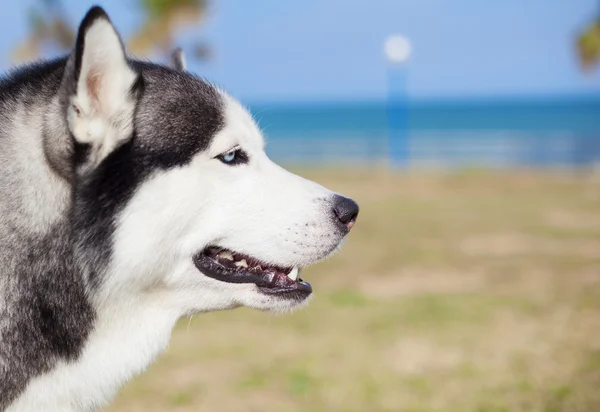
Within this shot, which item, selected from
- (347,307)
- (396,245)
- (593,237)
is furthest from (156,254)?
(593,237)

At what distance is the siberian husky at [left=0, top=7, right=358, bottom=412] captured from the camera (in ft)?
9.95

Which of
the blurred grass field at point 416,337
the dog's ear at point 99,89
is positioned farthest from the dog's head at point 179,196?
the blurred grass field at point 416,337

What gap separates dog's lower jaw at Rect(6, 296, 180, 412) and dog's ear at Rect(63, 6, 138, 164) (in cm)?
64

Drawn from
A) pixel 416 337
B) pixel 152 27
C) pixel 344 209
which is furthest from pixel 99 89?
pixel 152 27

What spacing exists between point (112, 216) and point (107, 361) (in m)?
0.58

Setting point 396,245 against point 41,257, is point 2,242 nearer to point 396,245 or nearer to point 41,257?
point 41,257

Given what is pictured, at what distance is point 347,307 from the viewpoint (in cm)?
864

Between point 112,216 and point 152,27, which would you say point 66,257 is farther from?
point 152,27

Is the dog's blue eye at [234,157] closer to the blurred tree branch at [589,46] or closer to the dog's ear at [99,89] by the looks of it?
the dog's ear at [99,89]

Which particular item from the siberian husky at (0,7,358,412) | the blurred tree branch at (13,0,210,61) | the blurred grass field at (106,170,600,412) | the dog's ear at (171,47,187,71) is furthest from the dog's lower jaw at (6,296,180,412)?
the blurred tree branch at (13,0,210,61)

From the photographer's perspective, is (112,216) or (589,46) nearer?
(112,216)

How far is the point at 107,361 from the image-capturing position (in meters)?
3.17

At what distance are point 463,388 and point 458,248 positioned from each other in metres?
6.33

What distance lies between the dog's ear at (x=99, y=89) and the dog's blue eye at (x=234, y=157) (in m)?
0.40
